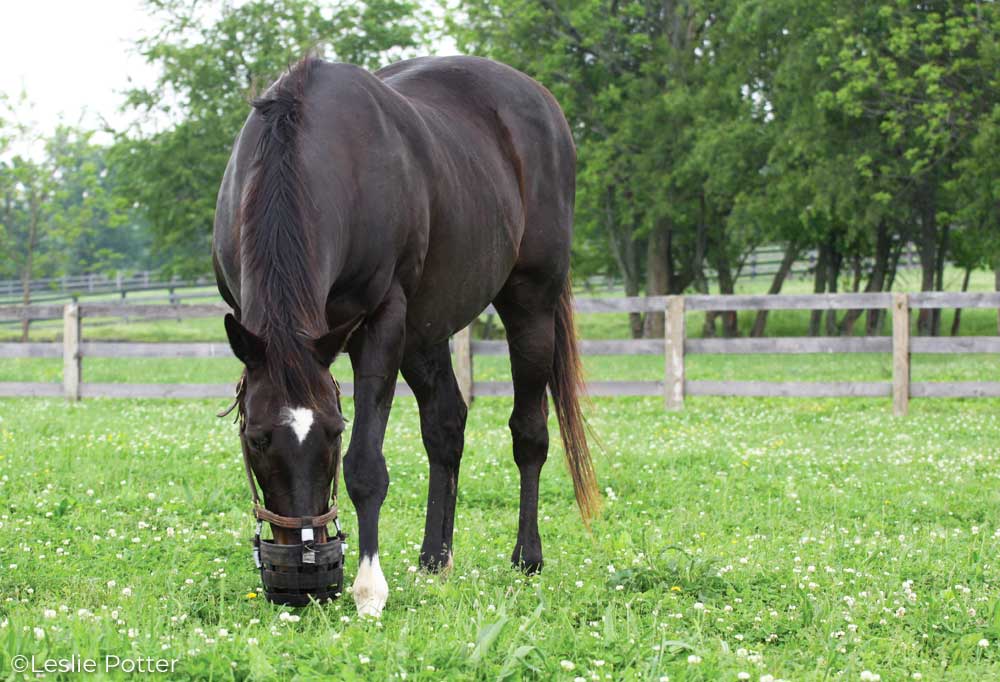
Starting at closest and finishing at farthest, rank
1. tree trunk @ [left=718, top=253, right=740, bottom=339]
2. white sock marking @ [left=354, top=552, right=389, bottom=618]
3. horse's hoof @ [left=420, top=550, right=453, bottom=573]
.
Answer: white sock marking @ [left=354, top=552, right=389, bottom=618], horse's hoof @ [left=420, top=550, right=453, bottom=573], tree trunk @ [left=718, top=253, right=740, bottom=339]

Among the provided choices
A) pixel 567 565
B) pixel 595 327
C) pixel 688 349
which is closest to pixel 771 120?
pixel 595 327

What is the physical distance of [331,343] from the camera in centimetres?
334

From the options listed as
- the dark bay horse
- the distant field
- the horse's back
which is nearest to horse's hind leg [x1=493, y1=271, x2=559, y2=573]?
the dark bay horse

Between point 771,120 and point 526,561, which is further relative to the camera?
point 771,120

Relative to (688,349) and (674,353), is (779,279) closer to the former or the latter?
(688,349)

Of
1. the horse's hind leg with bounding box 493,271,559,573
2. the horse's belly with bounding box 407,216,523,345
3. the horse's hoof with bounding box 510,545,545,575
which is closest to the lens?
the horse's belly with bounding box 407,216,523,345

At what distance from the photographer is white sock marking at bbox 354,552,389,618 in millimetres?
3740

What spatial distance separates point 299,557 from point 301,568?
2.0 inches

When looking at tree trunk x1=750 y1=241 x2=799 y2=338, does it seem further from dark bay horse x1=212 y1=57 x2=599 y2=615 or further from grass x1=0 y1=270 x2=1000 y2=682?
→ dark bay horse x1=212 y1=57 x2=599 y2=615

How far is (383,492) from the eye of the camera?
156 inches

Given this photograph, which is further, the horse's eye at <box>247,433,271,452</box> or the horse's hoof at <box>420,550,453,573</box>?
the horse's hoof at <box>420,550,453,573</box>

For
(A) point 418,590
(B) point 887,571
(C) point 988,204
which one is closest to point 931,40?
(C) point 988,204

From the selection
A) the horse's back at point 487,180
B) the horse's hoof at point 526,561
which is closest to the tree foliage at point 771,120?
the horse's back at point 487,180

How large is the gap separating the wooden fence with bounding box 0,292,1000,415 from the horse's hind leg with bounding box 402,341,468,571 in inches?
244
